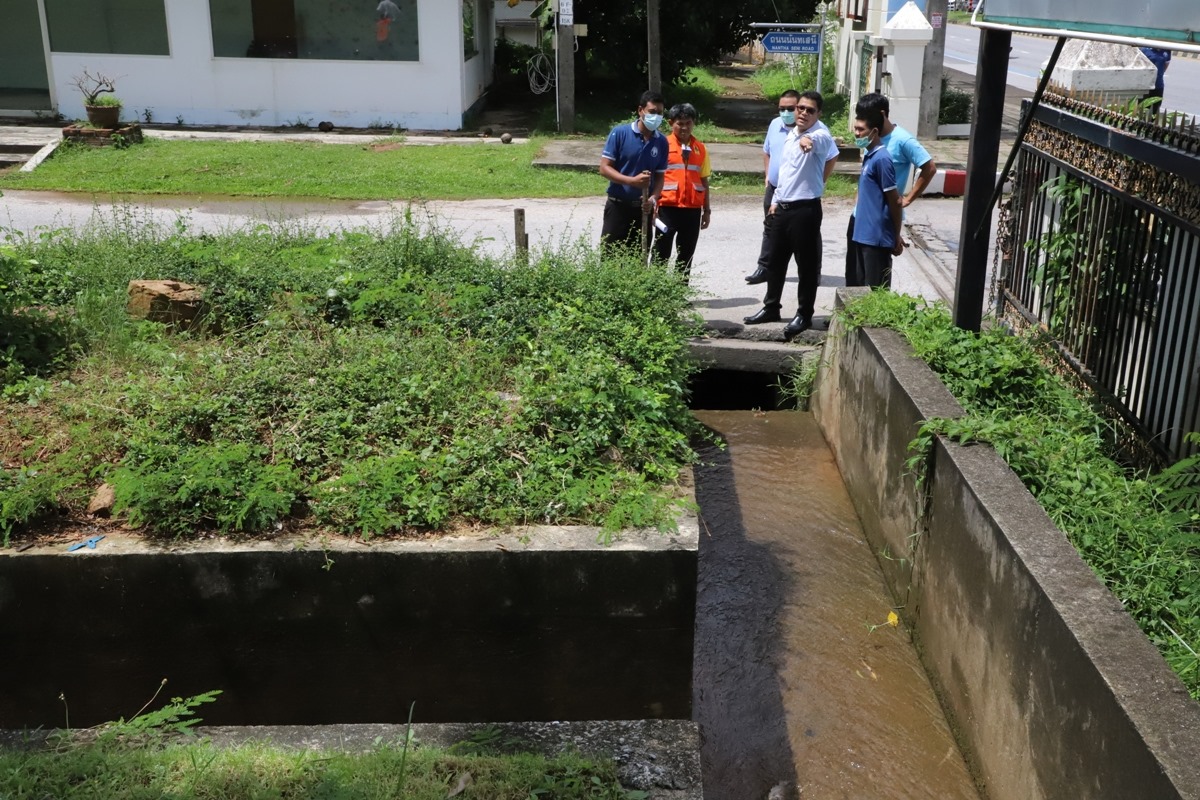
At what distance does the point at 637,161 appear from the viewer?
8.58 m

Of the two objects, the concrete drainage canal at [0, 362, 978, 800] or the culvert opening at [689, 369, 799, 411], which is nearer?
the concrete drainage canal at [0, 362, 978, 800]

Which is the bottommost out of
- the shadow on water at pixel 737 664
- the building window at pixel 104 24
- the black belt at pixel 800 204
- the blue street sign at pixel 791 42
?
the shadow on water at pixel 737 664

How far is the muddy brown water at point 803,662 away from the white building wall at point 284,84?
45.1 feet

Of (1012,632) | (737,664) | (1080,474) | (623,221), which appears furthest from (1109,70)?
(1012,632)

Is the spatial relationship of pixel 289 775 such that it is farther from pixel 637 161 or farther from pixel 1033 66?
pixel 1033 66

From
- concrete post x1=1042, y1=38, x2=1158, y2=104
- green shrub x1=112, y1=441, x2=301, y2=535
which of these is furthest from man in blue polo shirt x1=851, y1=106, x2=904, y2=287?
green shrub x1=112, y1=441, x2=301, y2=535

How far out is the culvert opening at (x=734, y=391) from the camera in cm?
842

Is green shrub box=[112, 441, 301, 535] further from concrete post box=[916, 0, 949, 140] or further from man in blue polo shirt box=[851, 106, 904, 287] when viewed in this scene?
concrete post box=[916, 0, 949, 140]

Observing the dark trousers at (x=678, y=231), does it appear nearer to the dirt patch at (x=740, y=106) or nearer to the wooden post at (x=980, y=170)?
the wooden post at (x=980, y=170)

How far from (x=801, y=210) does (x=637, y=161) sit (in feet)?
4.32

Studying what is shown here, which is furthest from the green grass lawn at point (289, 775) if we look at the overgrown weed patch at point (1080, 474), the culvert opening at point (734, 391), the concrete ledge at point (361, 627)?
the culvert opening at point (734, 391)

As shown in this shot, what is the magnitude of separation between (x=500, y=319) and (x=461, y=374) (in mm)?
882

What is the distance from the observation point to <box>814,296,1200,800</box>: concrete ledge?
3059 mm

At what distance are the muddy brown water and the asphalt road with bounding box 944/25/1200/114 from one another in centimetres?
447
